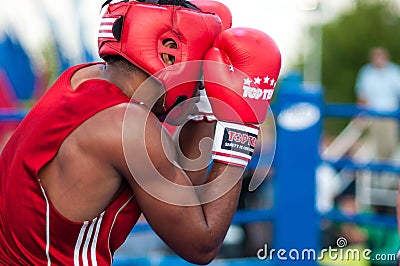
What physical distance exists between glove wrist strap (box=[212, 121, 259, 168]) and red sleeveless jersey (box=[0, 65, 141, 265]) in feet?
0.93

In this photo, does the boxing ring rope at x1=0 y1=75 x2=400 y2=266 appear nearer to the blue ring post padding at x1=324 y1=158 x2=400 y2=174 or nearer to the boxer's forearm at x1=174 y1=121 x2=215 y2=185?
the blue ring post padding at x1=324 y1=158 x2=400 y2=174

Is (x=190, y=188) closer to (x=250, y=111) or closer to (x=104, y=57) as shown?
(x=250, y=111)

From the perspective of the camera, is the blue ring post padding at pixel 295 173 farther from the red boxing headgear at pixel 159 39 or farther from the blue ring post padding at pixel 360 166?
the red boxing headgear at pixel 159 39

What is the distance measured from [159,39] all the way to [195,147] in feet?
1.29

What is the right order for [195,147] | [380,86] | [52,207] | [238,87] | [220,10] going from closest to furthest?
1. [52,207]
2. [238,87]
3. [195,147]
4. [220,10]
5. [380,86]

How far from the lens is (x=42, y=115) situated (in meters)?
2.31

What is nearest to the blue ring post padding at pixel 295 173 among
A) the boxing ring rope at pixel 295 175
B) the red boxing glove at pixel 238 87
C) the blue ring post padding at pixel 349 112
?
the boxing ring rope at pixel 295 175

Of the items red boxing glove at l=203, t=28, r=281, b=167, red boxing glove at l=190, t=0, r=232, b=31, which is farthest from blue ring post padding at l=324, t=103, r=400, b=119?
red boxing glove at l=203, t=28, r=281, b=167

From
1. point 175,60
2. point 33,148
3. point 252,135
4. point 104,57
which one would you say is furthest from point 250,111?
point 33,148

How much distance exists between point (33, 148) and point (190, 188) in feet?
1.49

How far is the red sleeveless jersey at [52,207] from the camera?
2236 millimetres

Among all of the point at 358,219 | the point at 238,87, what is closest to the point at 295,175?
the point at 358,219

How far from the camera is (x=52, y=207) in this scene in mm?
2234

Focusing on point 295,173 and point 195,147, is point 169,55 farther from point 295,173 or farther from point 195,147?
point 295,173
